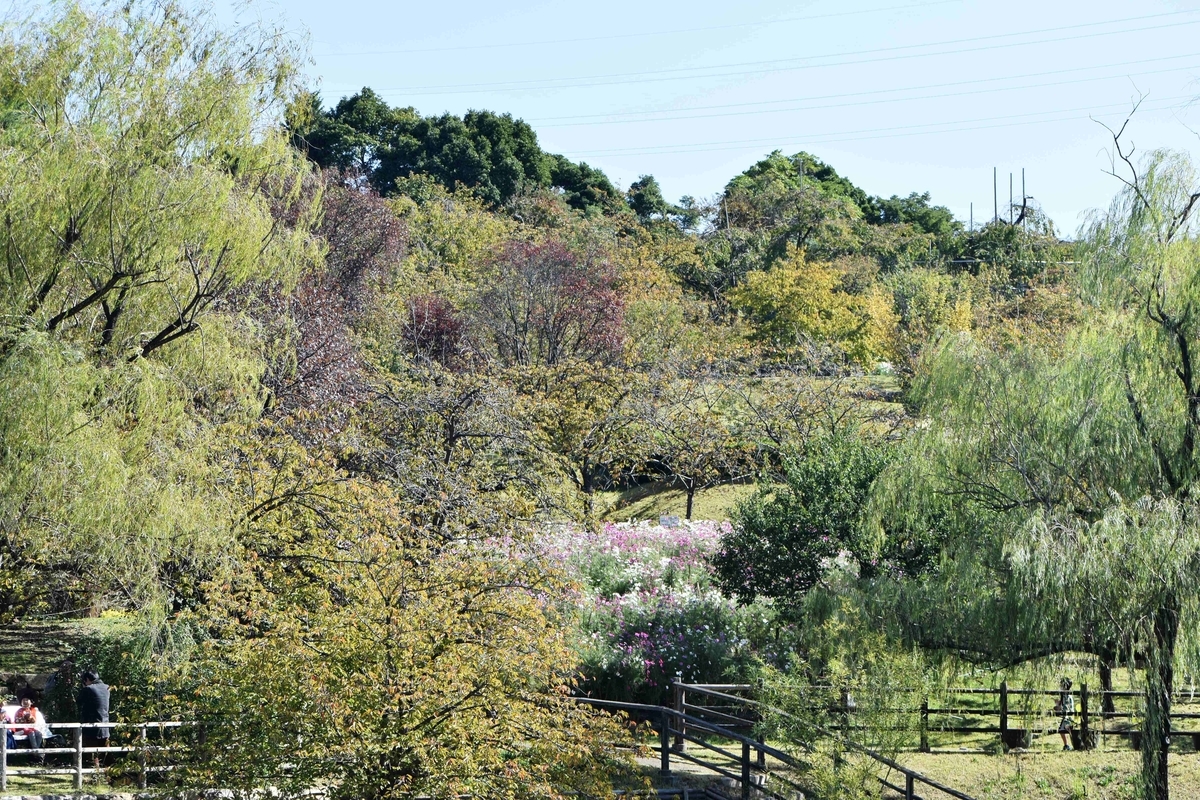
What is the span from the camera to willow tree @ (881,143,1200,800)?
13.4 metres

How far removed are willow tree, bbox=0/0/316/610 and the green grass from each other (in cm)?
2057

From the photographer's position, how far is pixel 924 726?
56.2ft

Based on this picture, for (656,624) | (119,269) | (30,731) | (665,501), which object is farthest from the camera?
(665,501)

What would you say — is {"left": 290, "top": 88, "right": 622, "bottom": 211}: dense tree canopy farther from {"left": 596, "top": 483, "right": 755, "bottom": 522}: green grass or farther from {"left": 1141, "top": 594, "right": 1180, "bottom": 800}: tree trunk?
{"left": 1141, "top": 594, "right": 1180, "bottom": 800}: tree trunk

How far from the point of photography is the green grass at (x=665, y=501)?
3491cm

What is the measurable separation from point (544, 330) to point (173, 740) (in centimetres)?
2616

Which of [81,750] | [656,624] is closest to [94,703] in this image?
[81,750]

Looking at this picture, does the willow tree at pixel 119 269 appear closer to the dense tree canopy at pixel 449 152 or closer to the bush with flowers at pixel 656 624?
the bush with flowers at pixel 656 624

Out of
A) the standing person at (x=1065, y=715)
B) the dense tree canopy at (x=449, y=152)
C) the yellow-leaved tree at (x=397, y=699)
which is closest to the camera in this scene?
the yellow-leaved tree at (x=397, y=699)

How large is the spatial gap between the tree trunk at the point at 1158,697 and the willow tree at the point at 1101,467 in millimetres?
17

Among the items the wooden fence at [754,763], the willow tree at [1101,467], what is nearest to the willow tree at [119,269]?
the wooden fence at [754,763]

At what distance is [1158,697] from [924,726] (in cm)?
413

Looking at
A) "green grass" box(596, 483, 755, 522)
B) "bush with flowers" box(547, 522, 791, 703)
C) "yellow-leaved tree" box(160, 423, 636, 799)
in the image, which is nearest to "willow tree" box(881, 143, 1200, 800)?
"bush with flowers" box(547, 522, 791, 703)

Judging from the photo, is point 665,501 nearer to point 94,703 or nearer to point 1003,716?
point 1003,716
